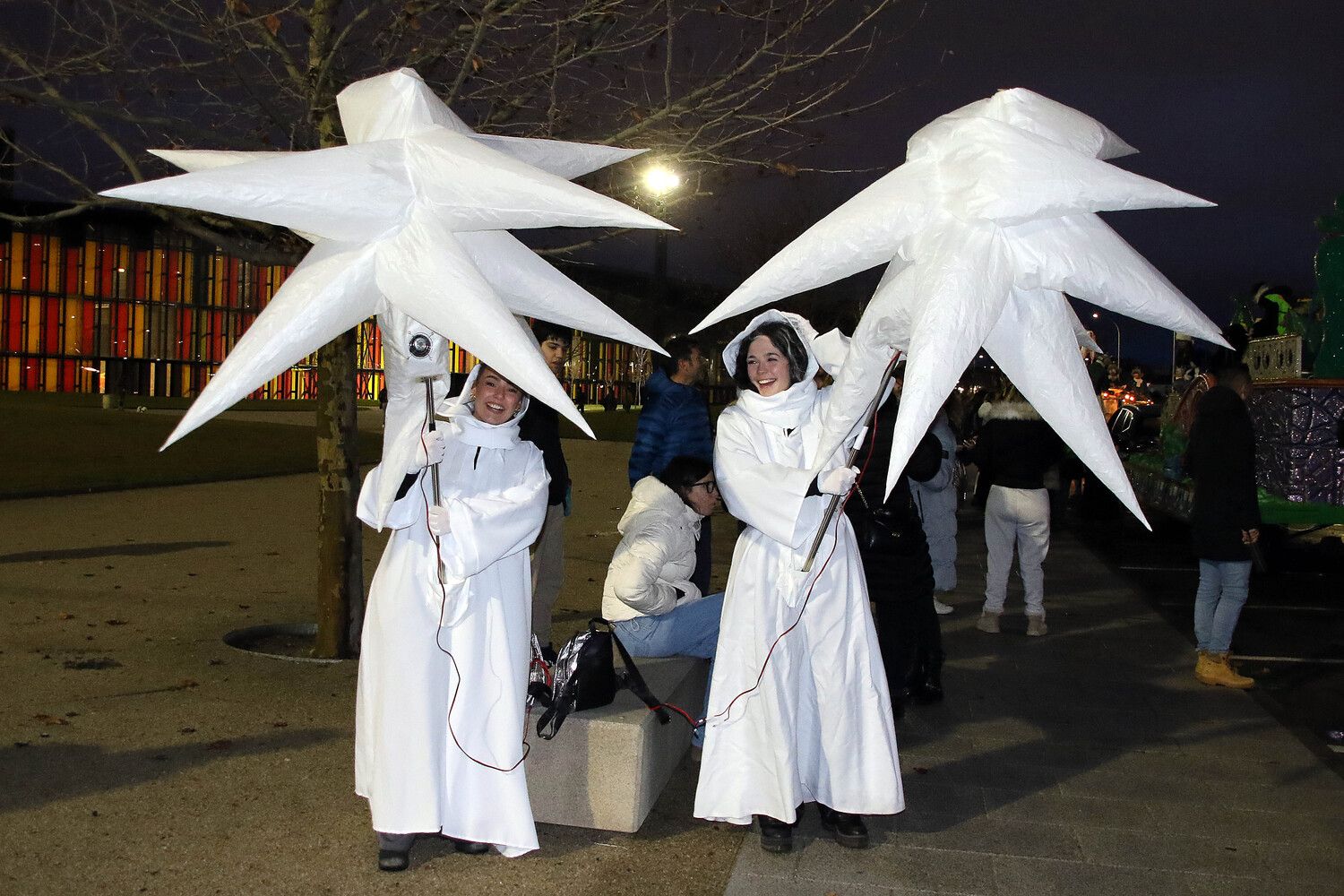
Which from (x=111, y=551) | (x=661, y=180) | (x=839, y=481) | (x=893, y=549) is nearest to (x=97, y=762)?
(x=839, y=481)

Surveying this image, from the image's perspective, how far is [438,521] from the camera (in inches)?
167

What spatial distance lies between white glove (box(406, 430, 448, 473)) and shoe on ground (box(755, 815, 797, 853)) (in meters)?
1.83

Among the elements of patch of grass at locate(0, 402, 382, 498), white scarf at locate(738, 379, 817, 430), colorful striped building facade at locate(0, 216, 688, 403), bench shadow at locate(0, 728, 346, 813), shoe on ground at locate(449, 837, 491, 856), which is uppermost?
colorful striped building facade at locate(0, 216, 688, 403)

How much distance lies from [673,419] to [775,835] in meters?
3.46

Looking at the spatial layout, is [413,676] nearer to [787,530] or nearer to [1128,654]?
[787,530]

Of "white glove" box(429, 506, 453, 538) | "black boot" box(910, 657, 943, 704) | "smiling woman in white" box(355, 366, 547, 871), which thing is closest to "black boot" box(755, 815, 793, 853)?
"smiling woman in white" box(355, 366, 547, 871)

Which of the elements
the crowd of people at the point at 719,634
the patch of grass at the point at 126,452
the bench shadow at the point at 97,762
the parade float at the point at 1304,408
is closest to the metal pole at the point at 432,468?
the crowd of people at the point at 719,634

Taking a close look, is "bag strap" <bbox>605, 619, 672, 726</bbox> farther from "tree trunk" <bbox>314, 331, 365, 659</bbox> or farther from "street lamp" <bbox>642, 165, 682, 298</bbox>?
"street lamp" <bbox>642, 165, 682, 298</bbox>

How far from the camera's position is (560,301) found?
4273mm

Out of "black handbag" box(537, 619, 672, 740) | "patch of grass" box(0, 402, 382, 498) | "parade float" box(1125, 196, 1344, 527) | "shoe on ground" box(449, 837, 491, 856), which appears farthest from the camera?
"patch of grass" box(0, 402, 382, 498)

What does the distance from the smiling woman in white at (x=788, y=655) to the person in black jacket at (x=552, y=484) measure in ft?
6.36

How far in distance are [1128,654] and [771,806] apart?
4.79 metres

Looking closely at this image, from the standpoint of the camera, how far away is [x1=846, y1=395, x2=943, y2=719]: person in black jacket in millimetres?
6242

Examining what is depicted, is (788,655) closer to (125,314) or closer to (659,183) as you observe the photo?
(659,183)
